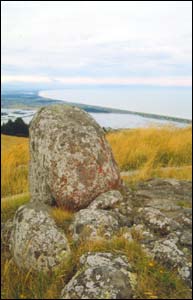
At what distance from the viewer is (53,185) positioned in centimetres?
651

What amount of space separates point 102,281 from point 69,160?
214 centimetres

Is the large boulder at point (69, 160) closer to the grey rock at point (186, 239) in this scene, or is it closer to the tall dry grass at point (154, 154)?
the grey rock at point (186, 239)

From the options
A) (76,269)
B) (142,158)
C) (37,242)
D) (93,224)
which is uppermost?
(142,158)

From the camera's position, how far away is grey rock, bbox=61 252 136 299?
454cm

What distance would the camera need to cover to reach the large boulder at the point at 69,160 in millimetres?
6445

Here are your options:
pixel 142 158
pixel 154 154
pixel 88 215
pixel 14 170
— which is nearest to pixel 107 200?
pixel 88 215

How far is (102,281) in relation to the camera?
4602mm

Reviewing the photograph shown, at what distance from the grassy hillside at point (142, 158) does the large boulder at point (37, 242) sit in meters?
2.85

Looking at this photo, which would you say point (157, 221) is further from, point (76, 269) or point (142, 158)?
point (142, 158)

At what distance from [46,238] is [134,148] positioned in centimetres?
579

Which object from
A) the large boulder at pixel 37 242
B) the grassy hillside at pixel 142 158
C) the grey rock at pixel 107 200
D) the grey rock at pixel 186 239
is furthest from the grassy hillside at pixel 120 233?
the grey rock at pixel 186 239

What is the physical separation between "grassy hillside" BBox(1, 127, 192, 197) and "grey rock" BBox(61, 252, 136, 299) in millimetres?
3554

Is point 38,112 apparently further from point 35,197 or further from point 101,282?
point 101,282

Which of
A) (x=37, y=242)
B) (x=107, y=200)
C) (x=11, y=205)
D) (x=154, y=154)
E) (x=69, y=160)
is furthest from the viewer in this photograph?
(x=154, y=154)
